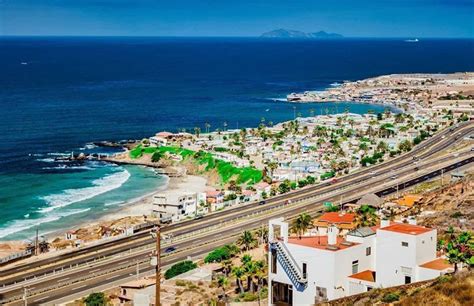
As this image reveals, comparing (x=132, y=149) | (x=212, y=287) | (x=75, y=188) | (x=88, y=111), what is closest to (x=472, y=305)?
(x=212, y=287)

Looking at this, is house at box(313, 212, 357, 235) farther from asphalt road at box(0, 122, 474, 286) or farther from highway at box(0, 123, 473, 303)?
asphalt road at box(0, 122, 474, 286)

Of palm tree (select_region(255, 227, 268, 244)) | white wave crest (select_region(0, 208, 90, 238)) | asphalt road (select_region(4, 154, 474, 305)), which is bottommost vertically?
white wave crest (select_region(0, 208, 90, 238))

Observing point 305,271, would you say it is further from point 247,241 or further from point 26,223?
point 26,223

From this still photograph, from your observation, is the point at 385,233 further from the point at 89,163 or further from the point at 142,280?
the point at 89,163

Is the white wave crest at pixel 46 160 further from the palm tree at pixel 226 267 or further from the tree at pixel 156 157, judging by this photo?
the palm tree at pixel 226 267

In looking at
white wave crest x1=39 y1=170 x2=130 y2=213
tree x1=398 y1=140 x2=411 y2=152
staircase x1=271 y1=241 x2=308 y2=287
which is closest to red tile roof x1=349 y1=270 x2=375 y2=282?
staircase x1=271 y1=241 x2=308 y2=287
